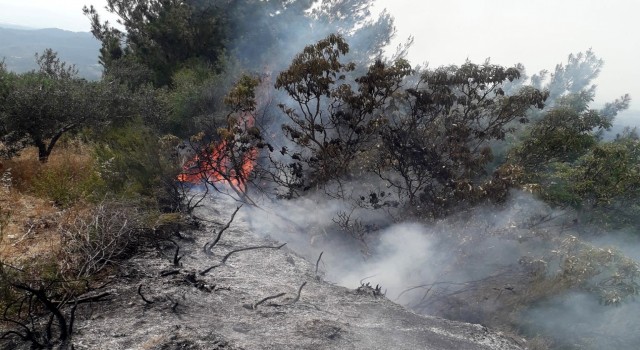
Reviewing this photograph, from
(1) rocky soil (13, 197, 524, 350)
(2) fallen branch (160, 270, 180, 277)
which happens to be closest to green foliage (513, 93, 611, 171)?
(1) rocky soil (13, 197, 524, 350)

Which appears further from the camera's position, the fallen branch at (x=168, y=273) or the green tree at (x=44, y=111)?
the green tree at (x=44, y=111)

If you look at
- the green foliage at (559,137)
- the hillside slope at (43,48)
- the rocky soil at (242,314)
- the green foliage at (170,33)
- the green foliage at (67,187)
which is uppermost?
the hillside slope at (43,48)

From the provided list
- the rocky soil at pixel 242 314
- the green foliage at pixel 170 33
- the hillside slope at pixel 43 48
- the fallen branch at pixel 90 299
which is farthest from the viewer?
the hillside slope at pixel 43 48

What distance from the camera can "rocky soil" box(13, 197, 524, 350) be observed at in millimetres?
3811

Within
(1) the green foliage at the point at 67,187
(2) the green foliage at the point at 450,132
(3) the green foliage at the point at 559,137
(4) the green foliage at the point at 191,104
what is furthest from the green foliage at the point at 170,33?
(3) the green foliage at the point at 559,137

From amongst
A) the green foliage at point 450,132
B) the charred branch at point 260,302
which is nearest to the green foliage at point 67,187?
the charred branch at point 260,302

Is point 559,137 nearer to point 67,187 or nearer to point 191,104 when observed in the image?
point 67,187

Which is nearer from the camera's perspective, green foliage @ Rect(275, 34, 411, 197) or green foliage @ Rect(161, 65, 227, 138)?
green foliage @ Rect(275, 34, 411, 197)

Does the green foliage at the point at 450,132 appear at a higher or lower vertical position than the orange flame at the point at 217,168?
higher

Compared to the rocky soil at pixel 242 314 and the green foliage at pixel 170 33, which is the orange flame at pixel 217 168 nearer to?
the rocky soil at pixel 242 314

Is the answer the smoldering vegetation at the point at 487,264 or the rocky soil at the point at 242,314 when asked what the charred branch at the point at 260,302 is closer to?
the rocky soil at the point at 242,314

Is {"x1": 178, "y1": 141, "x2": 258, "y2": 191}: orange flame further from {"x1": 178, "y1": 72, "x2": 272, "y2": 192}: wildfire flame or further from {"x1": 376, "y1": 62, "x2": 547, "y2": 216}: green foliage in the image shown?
{"x1": 376, "y1": 62, "x2": 547, "y2": 216}: green foliage

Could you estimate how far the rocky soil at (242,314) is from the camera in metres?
3.81

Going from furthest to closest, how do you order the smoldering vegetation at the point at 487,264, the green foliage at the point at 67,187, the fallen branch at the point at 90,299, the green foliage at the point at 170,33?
the green foliage at the point at 170,33 < the green foliage at the point at 67,187 < the smoldering vegetation at the point at 487,264 < the fallen branch at the point at 90,299
